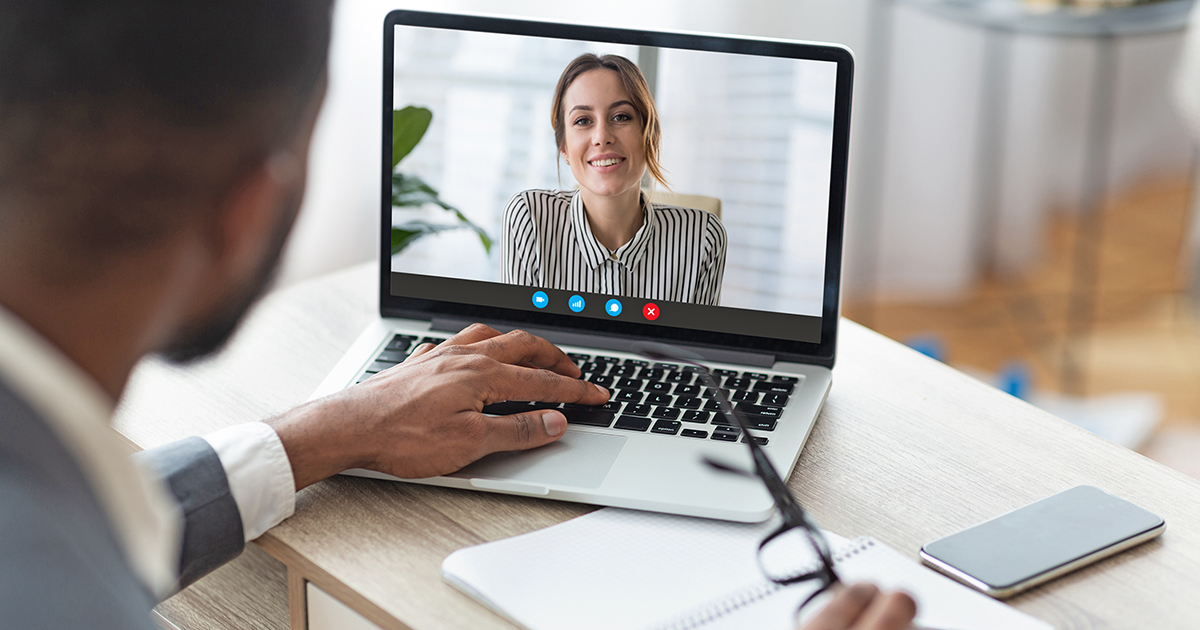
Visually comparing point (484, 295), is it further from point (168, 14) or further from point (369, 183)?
point (369, 183)

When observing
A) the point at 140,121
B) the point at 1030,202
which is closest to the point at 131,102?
the point at 140,121

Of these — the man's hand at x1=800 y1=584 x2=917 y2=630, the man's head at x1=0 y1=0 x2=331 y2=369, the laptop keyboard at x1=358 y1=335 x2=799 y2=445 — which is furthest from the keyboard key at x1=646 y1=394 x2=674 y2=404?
the man's head at x1=0 y1=0 x2=331 y2=369

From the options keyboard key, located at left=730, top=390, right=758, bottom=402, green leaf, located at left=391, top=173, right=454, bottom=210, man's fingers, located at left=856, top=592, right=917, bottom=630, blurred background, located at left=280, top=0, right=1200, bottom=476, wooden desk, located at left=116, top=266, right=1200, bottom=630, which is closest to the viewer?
man's fingers, located at left=856, top=592, right=917, bottom=630

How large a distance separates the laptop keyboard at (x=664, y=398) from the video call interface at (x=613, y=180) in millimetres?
51

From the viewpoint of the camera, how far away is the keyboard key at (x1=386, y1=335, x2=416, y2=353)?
94 cm

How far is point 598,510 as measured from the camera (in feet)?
2.40

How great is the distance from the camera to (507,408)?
32.5 inches

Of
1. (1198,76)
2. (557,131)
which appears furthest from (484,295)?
(1198,76)

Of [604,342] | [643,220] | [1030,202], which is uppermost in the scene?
[643,220]

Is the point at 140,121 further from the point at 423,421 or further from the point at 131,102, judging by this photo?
the point at 423,421

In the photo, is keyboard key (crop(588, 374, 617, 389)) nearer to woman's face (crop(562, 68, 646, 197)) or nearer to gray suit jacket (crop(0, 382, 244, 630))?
woman's face (crop(562, 68, 646, 197))

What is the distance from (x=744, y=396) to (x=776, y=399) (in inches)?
1.0

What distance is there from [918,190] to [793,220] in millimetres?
2000

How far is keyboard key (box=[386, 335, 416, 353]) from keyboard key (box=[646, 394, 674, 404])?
0.75 ft
